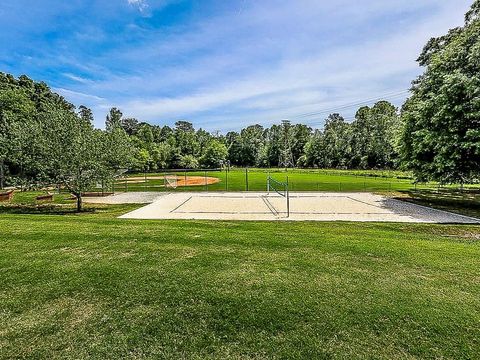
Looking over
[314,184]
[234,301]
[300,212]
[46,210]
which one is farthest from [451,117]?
[46,210]

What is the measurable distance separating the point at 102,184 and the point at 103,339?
16.1 m

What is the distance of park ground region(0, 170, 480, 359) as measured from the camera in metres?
3.04

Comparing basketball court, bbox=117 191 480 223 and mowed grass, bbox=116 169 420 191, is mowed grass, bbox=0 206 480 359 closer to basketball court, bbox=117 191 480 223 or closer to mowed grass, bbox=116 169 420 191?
basketball court, bbox=117 191 480 223

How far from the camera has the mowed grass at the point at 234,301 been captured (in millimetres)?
3041

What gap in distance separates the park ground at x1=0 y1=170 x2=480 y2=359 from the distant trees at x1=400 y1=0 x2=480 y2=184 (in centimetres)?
1149

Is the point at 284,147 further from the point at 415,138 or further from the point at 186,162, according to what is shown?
the point at 415,138

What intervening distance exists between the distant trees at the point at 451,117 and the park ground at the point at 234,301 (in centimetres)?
1149

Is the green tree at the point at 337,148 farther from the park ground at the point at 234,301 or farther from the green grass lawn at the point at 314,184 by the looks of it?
the park ground at the point at 234,301

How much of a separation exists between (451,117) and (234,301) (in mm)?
16510

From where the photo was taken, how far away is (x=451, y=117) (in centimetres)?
1518

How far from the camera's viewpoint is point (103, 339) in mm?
3133

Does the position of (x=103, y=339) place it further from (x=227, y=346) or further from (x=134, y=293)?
(x=227, y=346)

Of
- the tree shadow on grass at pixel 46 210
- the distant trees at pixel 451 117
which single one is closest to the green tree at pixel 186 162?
the tree shadow on grass at pixel 46 210

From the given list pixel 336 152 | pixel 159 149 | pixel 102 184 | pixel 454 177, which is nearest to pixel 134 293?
pixel 102 184
